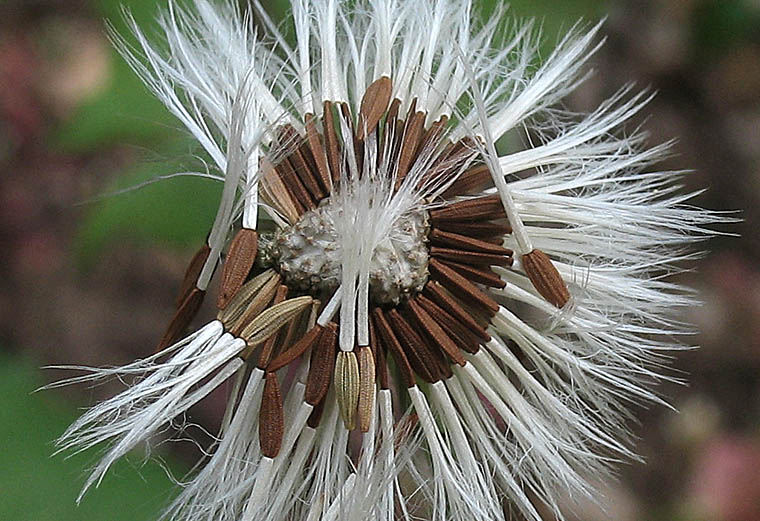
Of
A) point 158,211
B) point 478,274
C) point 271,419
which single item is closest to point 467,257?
point 478,274

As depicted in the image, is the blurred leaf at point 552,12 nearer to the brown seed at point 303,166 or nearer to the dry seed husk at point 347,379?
the brown seed at point 303,166

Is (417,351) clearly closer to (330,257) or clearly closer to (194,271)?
(330,257)

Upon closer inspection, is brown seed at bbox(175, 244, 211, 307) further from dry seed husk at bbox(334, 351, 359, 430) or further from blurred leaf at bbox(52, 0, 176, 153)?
blurred leaf at bbox(52, 0, 176, 153)

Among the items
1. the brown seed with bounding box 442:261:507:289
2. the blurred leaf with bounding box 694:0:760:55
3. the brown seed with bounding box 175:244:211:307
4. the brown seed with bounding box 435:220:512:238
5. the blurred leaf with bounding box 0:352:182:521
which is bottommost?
the blurred leaf with bounding box 0:352:182:521

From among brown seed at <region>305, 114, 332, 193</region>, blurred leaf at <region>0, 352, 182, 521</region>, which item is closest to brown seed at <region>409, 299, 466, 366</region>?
brown seed at <region>305, 114, 332, 193</region>

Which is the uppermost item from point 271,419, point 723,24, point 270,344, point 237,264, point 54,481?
point 723,24

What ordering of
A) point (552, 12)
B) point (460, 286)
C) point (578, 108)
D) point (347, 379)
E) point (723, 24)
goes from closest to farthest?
1. point (347, 379)
2. point (460, 286)
3. point (552, 12)
4. point (578, 108)
5. point (723, 24)
